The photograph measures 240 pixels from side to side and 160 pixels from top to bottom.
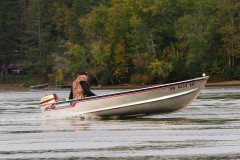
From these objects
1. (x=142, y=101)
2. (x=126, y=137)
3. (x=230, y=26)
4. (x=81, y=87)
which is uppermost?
(x=230, y=26)

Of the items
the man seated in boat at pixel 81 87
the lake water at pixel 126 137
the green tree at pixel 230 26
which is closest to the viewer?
the lake water at pixel 126 137

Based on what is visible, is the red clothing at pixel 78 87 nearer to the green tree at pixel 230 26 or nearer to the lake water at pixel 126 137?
the lake water at pixel 126 137

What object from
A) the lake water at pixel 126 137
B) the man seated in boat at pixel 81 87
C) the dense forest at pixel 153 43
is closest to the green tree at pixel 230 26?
the dense forest at pixel 153 43

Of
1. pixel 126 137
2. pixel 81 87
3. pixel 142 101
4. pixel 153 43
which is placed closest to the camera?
pixel 126 137

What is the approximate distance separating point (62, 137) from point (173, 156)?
6433 millimetres

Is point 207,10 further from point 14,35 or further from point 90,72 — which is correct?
point 14,35

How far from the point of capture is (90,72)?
355 ft

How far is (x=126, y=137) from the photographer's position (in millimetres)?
26250

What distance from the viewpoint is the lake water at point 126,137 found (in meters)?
22.1

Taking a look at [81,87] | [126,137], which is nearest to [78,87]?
[81,87]

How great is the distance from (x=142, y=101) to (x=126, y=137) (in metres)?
8.50

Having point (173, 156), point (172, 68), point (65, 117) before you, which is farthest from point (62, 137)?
point (172, 68)

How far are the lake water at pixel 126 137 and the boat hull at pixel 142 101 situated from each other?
42 centimetres

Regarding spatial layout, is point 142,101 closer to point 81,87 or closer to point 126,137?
point 81,87
